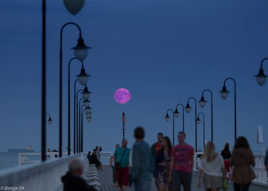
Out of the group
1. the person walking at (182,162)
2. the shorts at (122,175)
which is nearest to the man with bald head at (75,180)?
the person walking at (182,162)

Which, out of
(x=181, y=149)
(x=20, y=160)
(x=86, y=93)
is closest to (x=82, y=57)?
(x=181, y=149)

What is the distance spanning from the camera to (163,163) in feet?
55.9

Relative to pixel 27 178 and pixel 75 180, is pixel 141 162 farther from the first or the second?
pixel 75 180

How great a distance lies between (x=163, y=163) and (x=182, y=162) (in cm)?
230

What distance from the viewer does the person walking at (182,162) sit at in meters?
14.7

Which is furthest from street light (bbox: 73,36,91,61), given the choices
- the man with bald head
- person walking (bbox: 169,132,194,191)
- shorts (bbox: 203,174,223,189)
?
the man with bald head

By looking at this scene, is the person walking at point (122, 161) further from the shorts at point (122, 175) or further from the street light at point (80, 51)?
the street light at point (80, 51)

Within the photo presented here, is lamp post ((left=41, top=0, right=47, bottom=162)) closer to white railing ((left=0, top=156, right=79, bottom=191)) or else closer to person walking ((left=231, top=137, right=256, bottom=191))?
white railing ((left=0, top=156, right=79, bottom=191))

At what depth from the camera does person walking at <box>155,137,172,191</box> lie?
55.1 feet

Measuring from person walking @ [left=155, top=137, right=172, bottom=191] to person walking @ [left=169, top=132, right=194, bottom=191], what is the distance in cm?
174

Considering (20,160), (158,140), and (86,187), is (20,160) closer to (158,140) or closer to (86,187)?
(158,140)

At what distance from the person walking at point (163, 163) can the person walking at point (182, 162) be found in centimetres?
174

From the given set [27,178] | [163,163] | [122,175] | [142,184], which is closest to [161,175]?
[163,163]

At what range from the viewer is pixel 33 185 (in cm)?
1186
